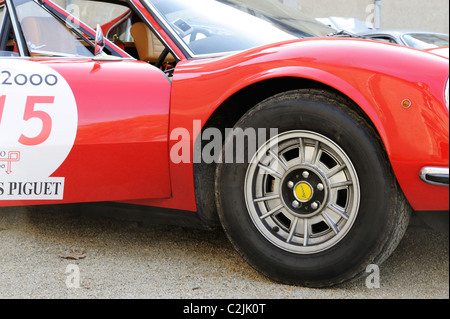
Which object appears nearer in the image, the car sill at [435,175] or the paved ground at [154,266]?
the car sill at [435,175]

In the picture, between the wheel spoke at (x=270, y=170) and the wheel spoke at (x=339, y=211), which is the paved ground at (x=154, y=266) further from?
the wheel spoke at (x=270, y=170)

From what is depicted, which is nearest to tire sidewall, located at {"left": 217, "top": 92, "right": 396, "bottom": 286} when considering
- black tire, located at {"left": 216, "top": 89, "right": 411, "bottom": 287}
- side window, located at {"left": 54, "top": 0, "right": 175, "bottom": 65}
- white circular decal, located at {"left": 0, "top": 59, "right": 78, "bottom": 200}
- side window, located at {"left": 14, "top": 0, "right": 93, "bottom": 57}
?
black tire, located at {"left": 216, "top": 89, "right": 411, "bottom": 287}

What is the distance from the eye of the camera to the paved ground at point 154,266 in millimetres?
2273

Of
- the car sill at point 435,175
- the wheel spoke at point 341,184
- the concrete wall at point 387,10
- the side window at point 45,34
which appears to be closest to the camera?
the car sill at point 435,175

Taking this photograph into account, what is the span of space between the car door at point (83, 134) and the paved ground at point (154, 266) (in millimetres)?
240

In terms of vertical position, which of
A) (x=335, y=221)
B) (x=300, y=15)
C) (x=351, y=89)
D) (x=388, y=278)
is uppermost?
(x=300, y=15)

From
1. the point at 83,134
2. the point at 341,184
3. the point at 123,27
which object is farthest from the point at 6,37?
the point at 341,184

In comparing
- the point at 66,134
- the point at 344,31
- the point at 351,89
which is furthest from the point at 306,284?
the point at 344,31

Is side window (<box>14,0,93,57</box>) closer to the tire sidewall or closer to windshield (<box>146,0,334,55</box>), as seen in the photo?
windshield (<box>146,0,334,55</box>)

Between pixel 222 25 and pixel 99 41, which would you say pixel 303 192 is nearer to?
pixel 222 25

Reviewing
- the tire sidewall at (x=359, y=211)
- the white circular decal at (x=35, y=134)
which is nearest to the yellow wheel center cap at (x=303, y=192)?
the tire sidewall at (x=359, y=211)
